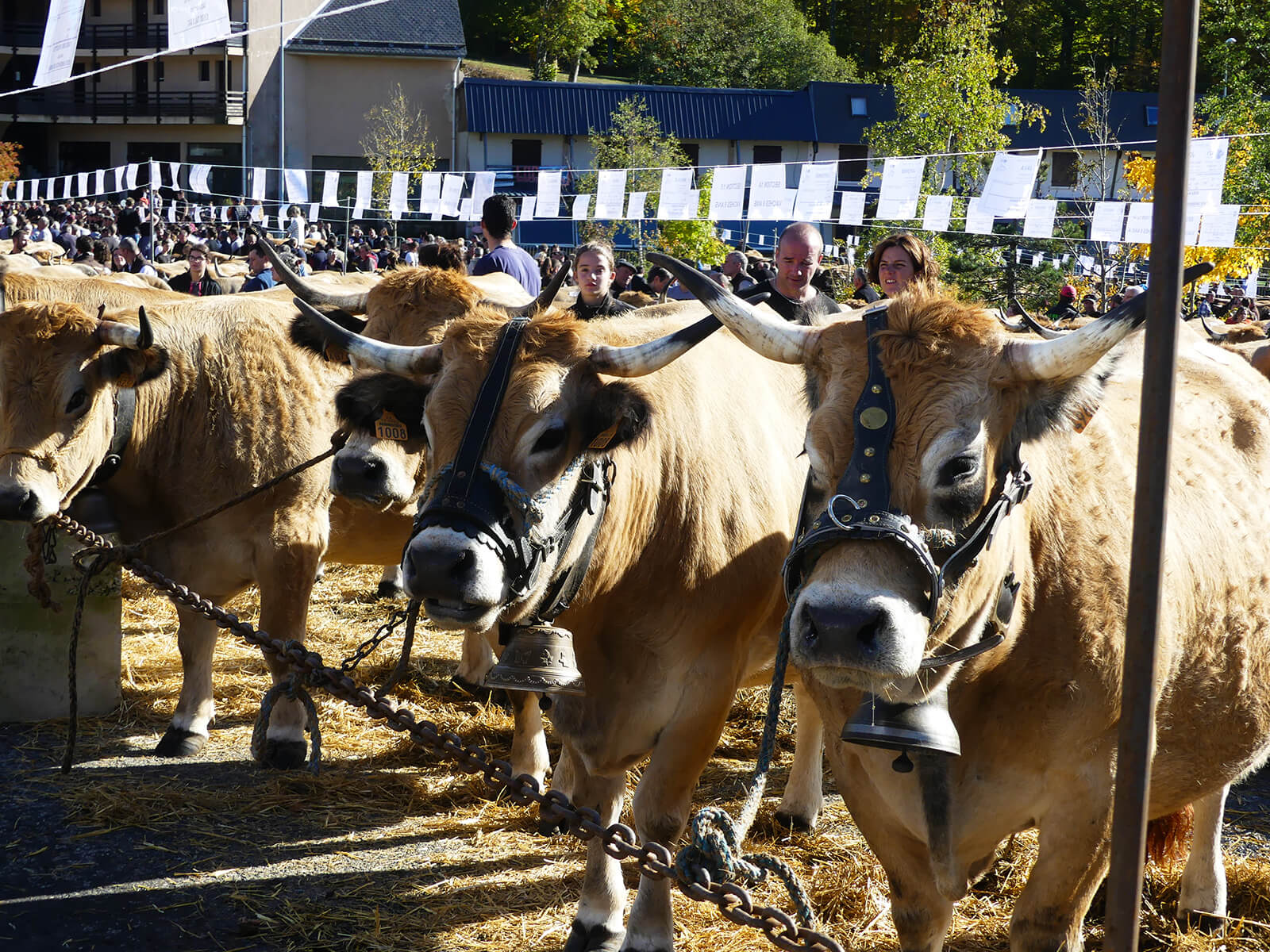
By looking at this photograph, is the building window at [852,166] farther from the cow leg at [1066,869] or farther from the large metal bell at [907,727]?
the large metal bell at [907,727]

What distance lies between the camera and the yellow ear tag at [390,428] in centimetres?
369

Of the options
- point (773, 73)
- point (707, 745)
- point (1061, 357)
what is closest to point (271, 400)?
point (707, 745)

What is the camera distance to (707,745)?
3.72 meters

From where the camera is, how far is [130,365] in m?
4.88

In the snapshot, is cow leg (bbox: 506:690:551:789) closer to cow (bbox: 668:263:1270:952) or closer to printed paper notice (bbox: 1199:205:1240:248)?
cow (bbox: 668:263:1270:952)

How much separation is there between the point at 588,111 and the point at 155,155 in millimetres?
21668

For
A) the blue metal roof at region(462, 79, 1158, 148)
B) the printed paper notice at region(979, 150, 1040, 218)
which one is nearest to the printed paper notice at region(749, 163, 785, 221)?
the printed paper notice at region(979, 150, 1040, 218)

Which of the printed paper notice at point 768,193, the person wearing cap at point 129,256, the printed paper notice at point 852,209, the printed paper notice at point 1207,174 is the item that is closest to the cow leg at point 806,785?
the printed paper notice at point 1207,174

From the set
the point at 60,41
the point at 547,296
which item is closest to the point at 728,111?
the point at 60,41

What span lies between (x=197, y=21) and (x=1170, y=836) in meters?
8.87

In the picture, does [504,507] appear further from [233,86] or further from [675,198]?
[233,86]

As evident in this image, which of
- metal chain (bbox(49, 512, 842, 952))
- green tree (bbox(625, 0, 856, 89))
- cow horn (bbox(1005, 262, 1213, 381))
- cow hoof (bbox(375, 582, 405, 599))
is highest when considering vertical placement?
green tree (bbox(625, 0, 856, 89))

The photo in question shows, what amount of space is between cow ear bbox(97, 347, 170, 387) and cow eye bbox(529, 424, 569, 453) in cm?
252

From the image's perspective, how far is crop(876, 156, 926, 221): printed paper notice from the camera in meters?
17.5
